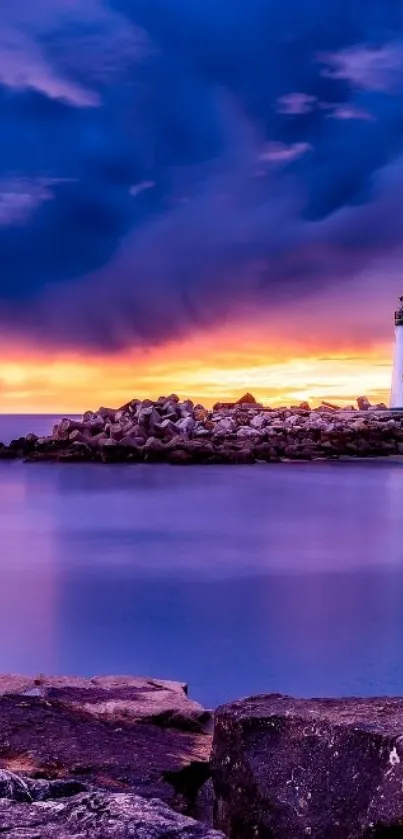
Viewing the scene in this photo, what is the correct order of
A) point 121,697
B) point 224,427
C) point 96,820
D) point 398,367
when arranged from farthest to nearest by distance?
point 398,367
point 224,427
point 121,697
point 96,820

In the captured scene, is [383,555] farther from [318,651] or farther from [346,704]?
[346,704]

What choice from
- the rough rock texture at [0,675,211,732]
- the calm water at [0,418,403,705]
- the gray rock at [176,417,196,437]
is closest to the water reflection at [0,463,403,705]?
the calm water at [0,418,403,705]

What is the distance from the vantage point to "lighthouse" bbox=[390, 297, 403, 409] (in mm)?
34125

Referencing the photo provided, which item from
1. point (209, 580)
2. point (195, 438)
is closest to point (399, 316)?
point (195, 438)

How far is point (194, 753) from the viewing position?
11.5ft

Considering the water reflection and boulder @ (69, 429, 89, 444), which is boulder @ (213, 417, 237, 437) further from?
the water reflection

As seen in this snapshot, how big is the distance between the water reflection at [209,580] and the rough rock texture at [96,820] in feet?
11.3

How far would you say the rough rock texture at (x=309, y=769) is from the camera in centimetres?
232

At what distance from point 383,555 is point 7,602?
5314 millimetres

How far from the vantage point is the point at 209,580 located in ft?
32.3

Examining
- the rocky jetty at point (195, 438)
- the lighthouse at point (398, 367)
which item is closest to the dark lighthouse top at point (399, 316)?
the lighthouse at point (398, 367)

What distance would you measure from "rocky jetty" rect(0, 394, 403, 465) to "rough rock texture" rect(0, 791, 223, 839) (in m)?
19.4

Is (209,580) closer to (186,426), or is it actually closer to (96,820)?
(96,820)

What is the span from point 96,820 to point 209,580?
7.98 metres
